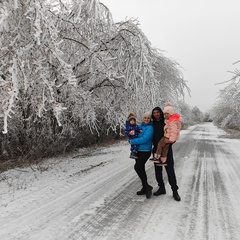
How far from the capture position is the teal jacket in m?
5.14

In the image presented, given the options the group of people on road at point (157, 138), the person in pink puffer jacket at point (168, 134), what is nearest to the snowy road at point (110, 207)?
the group of people on road at point (157, 138)

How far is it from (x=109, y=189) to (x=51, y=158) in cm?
497

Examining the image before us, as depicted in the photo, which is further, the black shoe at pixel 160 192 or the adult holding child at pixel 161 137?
the black shoe at pixel 160 192

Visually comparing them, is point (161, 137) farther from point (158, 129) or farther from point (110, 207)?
point (110, 207)

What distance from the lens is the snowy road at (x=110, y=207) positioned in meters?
3.68

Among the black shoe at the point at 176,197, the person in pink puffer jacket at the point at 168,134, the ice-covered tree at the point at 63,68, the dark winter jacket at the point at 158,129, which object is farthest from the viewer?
the dark winter jacket at the point at 158,129

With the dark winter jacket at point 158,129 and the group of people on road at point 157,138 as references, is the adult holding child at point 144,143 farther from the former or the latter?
the dark winter jacket at point 158,129

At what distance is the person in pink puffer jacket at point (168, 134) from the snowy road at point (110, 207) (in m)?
0.85

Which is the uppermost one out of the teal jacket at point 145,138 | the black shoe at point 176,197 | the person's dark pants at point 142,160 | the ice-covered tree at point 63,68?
the ice-covered tree at point 63,68

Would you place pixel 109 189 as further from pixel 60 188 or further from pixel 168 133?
pixel 168 133

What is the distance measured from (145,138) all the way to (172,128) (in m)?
0.57

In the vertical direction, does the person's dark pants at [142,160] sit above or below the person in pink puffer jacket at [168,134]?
below

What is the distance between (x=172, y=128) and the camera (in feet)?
16.1

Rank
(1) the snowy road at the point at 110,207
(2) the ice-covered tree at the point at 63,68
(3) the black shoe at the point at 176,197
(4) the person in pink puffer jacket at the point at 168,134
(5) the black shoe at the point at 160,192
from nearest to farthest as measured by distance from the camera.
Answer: (1) the snowy road at the point at 110,207
(2) the ice-covered tree at the point at 63,68
(4) the person in pink puffer jacket at the point at 168,134
(3) the black shoe at the point at 176,197
(5) the black shoe at the point at 160,192
